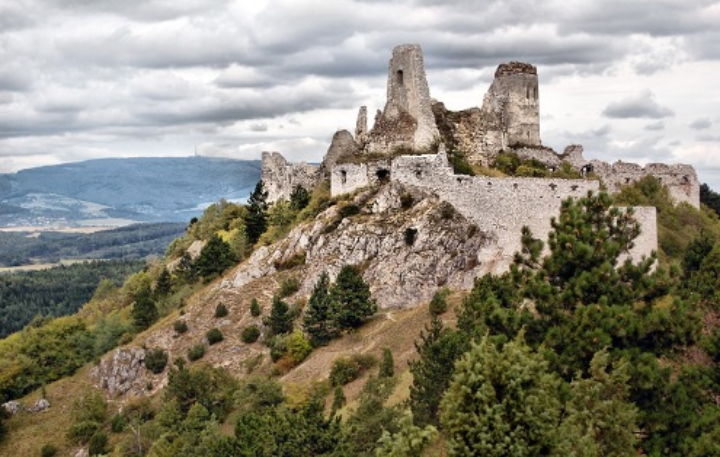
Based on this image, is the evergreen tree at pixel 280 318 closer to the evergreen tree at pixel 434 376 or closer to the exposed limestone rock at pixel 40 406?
the evergreen tree at pixel 434 376

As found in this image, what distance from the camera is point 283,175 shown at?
75625 millimetres

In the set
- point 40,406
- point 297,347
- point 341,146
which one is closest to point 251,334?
point 297,347

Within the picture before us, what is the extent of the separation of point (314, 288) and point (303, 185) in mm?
18502

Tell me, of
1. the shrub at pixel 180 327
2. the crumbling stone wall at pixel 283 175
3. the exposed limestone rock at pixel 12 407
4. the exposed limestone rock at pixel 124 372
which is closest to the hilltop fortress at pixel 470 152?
the crumbling stone wall at pixel 283 175

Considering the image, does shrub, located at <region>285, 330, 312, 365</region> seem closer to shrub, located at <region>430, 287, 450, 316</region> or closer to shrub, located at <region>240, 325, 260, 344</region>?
shrub, located at <region>240, 325, 260, 344</region>

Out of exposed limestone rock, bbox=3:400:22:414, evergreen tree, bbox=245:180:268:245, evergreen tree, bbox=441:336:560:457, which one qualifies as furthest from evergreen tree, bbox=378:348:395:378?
exposed limestone rock, bbox=3:400:22:414

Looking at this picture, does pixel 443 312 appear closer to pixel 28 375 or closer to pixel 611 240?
pixel 611 240

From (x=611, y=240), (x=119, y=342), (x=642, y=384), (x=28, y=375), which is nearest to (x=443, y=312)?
(x=611, y=240)

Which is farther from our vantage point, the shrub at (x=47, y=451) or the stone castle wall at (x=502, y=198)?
the shrub at (x=47, y=451)

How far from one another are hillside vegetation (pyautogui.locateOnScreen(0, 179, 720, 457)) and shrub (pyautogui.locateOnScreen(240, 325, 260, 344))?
0.30ft

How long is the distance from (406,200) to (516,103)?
43.3 feet

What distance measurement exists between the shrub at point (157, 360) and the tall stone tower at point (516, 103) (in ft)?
91.5

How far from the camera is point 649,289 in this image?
96.2 ft

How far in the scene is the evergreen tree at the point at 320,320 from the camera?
5188 cm
